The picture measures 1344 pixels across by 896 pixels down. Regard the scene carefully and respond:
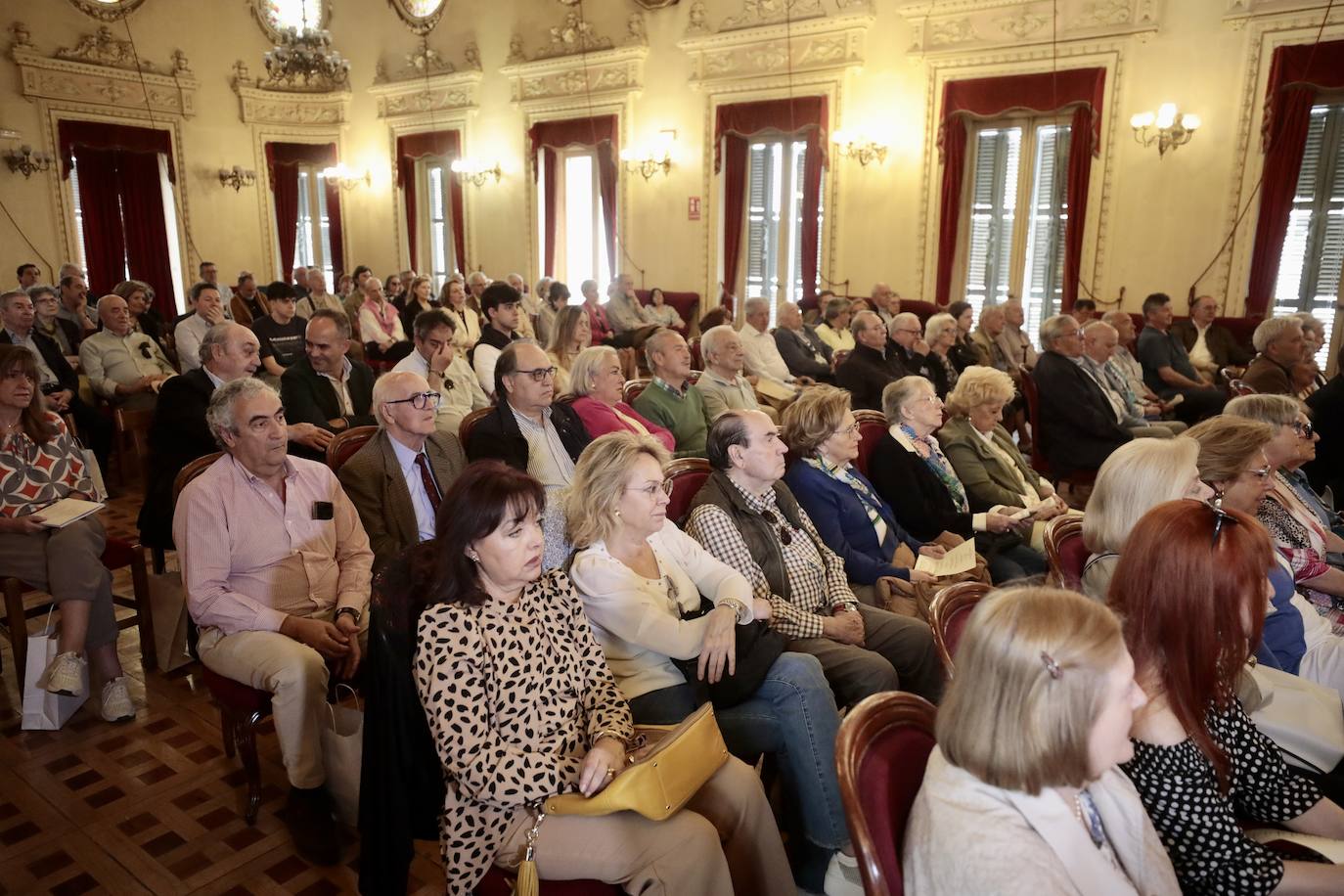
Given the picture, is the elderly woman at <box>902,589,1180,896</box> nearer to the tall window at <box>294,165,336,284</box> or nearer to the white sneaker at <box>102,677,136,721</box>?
the white sneaker at <box>102,677,136,721</box>

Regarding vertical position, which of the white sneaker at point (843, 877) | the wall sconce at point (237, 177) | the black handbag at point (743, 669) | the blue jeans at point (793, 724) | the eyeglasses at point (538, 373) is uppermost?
the wall sconce at point (237, 177)

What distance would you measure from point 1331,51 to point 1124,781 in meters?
8.73

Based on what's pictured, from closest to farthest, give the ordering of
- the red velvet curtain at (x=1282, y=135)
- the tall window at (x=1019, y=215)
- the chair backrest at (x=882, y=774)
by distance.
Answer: the chair backrest at (x=882, y=774) → the red velvet curtain at (x=1282, y=135) → the tall window at (x=1019, y=215)

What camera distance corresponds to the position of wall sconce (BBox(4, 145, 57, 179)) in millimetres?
11273

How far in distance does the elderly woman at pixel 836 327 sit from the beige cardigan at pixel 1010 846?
23.9 feet

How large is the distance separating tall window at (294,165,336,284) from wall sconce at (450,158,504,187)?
128 inches

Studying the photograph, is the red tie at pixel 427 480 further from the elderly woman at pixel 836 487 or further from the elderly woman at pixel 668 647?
the elderly woman at pixel 836 487

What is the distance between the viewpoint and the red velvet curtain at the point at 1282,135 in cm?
759

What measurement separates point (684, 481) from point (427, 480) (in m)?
0.95

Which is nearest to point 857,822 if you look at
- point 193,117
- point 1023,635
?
point 1023,635

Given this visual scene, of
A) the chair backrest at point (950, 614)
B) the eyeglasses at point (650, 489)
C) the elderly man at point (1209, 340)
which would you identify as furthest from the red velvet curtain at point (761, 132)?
the chair backrest at point (950, 614)

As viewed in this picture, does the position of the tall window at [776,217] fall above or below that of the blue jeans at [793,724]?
above

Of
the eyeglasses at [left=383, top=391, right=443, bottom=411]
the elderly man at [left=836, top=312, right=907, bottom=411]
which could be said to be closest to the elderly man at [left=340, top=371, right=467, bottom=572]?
the eyeglasses at [left=383, top=391, right=443, bottom=411]

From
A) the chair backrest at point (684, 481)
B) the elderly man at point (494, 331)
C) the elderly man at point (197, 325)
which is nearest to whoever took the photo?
the chair backrest at point (684, 481)
